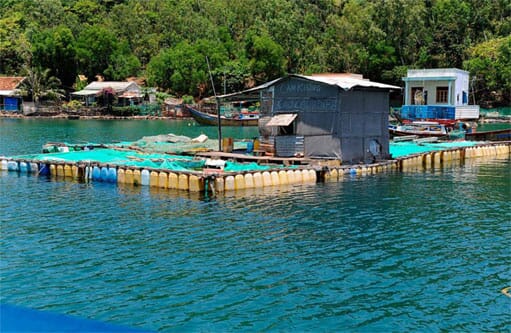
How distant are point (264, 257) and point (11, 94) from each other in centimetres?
8757

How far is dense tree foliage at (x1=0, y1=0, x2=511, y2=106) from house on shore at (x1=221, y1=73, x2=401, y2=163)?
5611 cm

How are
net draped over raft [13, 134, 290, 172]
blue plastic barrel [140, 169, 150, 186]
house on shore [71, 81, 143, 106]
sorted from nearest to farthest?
blue plastic barrel [140, 169, 150, 186] < net draped over raft [13, 134, 290, 172] < house on shore [71, 81, 143, 106]

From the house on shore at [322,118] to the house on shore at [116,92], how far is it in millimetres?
63420

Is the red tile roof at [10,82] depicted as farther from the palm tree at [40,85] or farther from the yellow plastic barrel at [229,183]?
the yellow plastic barrel at [229,183]

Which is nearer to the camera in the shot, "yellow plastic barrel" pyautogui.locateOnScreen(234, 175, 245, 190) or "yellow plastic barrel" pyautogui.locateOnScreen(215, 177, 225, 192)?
"yellow plastic barrel" pyautogui.locateOnScreen(215, 177, 225, 192)

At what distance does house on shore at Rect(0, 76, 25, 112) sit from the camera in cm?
9506

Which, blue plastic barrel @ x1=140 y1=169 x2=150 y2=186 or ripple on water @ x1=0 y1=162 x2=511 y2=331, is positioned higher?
blue plastic barrel @ x1=140 y1=169 x2=150 y2=186

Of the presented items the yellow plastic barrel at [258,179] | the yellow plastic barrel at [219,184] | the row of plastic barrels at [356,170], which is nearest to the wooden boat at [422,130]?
the row of plastic barrels at [356,170]

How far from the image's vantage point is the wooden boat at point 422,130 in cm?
5375

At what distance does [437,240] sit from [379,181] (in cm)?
1186

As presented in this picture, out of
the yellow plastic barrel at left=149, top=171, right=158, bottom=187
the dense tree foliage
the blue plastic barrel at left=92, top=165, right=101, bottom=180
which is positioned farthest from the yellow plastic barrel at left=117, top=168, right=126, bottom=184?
the dense tree foliage

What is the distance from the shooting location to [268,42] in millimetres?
100688

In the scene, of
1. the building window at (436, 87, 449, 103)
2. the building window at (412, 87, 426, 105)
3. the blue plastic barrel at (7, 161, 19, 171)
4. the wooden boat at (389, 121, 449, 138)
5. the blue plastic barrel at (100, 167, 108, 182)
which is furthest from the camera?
the building window at (412, 87, 426, 105)

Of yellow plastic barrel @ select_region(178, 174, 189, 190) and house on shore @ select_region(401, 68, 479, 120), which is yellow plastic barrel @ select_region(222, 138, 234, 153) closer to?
yellow plastic barrel @ select_region(178, 174, 189, 190)
